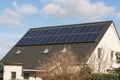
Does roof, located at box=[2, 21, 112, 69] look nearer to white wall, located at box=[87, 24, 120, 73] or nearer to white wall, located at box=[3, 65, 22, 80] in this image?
white wall, located at box=[3, 65, 22, 80]

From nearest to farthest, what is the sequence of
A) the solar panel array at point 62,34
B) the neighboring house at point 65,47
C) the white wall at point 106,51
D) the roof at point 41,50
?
the white wall at point 106,51 < the neighboring house at point 65,47 < the roof at point 41,50 < the solar panel array at point 62,34

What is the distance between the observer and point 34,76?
129 ft

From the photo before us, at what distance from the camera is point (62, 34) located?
43562mm

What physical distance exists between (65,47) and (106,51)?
4977 mm

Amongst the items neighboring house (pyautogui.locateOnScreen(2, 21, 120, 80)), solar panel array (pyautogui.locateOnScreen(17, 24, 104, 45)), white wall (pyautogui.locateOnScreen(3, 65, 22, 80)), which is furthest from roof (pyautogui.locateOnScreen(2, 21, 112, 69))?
white wall (pyautogui.locateOnScreen(3, 65, 22, 80))

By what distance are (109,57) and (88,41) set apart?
403cm

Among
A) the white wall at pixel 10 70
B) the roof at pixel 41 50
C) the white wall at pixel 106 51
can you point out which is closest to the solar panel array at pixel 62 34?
the roof at pixel 41 50

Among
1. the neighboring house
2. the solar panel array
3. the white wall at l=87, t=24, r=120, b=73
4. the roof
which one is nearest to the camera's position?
the white wall at l=87, t=24, r=120, b=73

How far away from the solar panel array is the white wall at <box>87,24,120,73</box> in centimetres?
147

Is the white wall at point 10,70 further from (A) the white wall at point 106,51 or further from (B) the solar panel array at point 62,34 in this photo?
(A) the white wall at point 106,51

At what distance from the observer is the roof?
38756 mm

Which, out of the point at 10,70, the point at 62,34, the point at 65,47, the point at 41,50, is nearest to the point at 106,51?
the point at 65,47

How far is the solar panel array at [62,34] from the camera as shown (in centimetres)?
4028

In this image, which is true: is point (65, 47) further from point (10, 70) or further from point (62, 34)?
point (10, 70)
